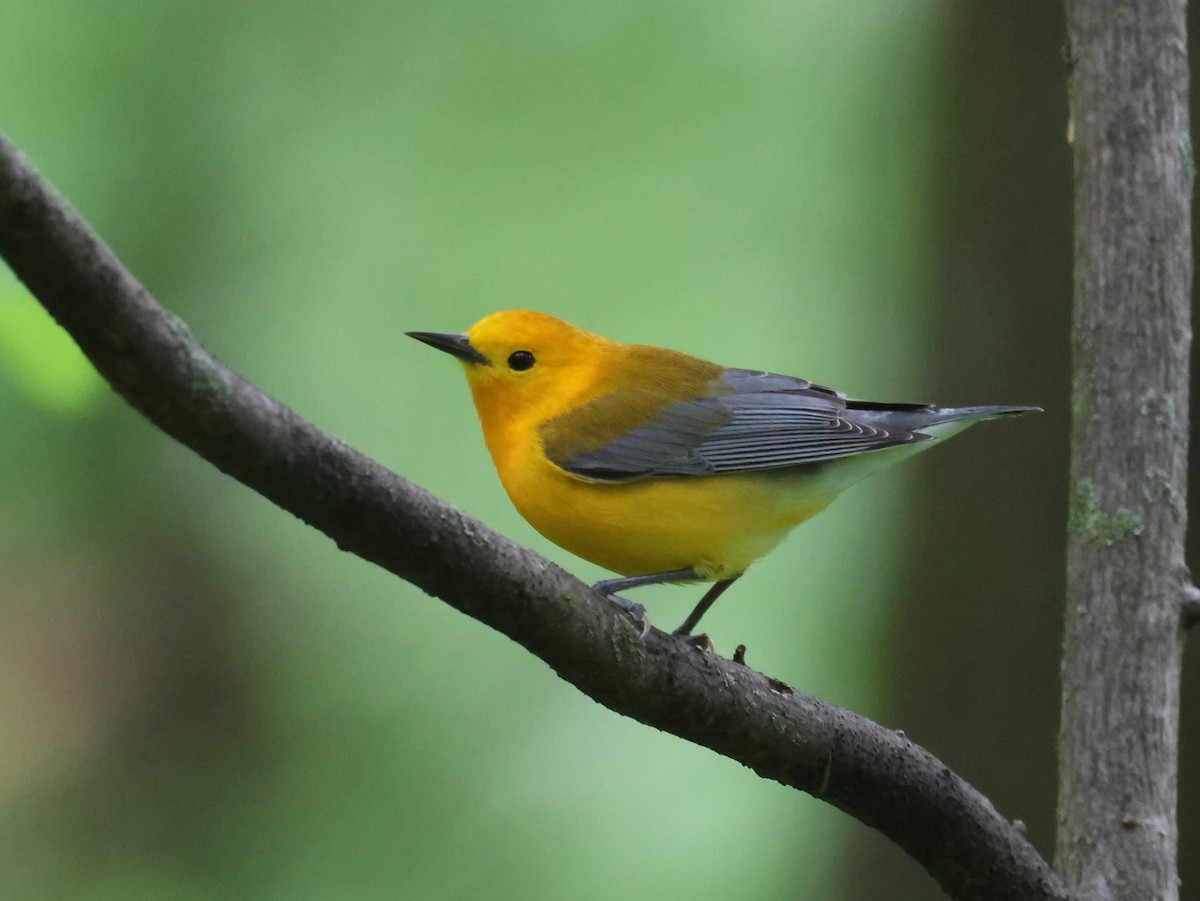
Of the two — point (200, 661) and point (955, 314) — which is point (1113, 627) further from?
point (200, 661)

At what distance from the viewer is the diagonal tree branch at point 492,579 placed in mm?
1762

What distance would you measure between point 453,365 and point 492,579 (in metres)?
6.93

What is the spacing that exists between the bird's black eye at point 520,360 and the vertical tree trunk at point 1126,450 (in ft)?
6.24

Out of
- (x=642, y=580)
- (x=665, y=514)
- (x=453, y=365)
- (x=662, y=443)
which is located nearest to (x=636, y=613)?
(x=642, y=580)

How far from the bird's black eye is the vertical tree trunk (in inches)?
74.9

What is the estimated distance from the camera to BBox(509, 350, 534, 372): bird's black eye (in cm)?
461

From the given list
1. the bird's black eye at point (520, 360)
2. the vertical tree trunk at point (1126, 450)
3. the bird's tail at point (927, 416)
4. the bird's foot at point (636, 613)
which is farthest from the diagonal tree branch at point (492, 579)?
the bird's black eye at point (520, 360)

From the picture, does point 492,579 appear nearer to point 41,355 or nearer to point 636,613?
point 636,613

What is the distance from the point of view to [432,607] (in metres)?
8.84

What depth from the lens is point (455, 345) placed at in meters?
4.54

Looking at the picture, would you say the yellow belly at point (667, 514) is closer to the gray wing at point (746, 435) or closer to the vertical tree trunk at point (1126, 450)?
the gray wing at point (746, 435)

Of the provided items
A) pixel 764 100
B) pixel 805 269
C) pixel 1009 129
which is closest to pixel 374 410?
pixel 805 269

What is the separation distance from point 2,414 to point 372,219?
3.07 metres

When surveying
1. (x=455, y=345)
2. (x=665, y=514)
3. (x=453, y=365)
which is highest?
(x=453, y=365)
